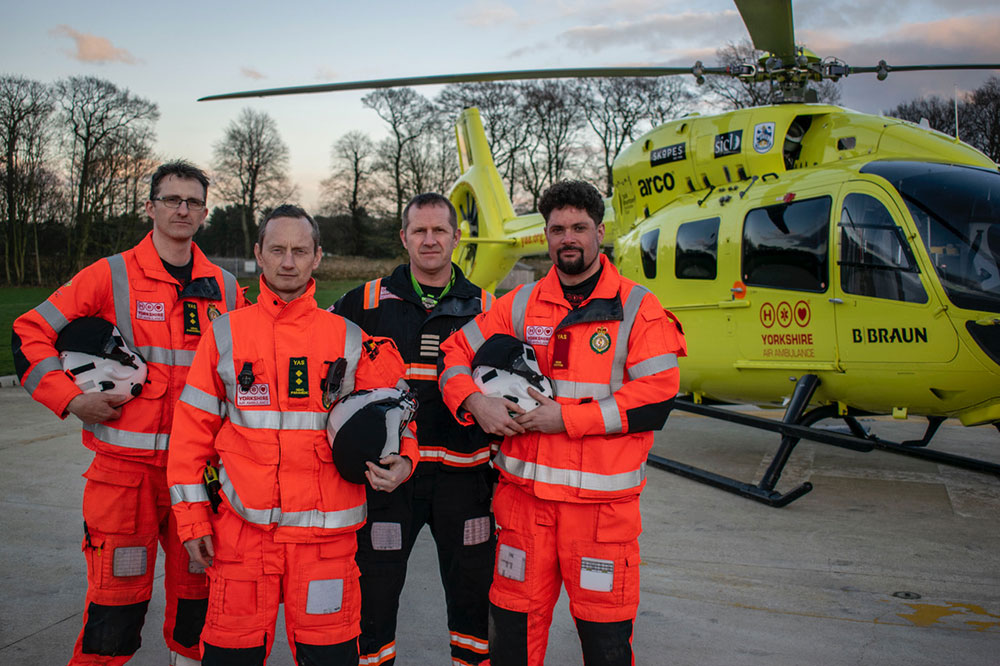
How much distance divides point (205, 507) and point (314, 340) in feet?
2.21

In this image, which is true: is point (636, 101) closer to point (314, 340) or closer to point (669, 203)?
point (669, 203)

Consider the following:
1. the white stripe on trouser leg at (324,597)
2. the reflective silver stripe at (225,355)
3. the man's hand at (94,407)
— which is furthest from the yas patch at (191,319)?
the white stripe on trouser leg at (324,597)

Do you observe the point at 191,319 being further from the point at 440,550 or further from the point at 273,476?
the point at 440,550

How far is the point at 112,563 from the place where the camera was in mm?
2686

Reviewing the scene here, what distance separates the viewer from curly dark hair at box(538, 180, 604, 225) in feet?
8.82

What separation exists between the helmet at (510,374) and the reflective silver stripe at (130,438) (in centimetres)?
132

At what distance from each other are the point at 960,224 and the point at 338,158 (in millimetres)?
41583

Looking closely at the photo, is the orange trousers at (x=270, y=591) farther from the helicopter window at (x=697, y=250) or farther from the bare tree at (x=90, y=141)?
the bare tree at (x=90, y=141)

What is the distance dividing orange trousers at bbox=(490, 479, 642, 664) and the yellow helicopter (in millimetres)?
3426

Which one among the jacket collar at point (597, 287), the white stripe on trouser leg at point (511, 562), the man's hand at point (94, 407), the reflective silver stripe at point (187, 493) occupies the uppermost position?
the jacket collar at point (597, 287)

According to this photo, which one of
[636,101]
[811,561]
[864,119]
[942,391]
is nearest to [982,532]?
[942,391]

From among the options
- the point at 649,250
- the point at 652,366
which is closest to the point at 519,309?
the point at 652,366

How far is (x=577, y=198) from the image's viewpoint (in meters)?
2.69

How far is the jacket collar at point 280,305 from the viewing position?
2.46 m
